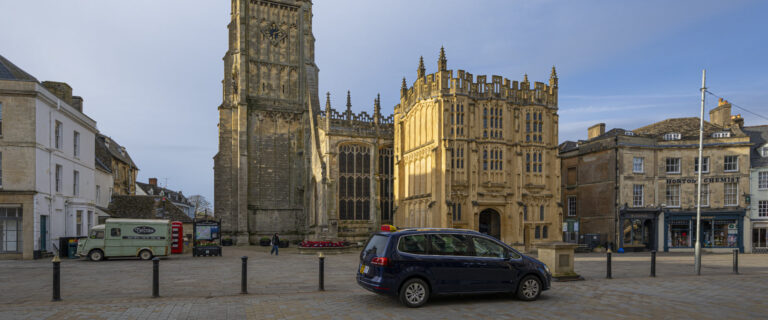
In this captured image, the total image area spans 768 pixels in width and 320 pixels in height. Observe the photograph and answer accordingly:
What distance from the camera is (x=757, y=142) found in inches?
1302

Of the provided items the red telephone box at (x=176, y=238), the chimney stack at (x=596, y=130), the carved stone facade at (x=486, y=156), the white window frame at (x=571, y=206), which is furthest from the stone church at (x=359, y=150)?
the chimney stack at (x=596, y=130)

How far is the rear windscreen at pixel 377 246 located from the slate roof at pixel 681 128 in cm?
3122

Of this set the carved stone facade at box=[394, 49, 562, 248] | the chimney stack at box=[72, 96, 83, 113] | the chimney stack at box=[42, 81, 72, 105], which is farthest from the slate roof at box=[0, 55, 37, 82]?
the carved stone facade at box=[394, 49, 562, 248]

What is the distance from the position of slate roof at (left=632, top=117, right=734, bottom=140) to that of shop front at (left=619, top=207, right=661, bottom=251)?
621 centimetres

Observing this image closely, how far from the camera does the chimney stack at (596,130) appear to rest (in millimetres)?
38969

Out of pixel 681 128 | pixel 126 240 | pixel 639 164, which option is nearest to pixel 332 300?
pixel 126 240

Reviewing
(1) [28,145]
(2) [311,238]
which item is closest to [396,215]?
(2) [311,238]

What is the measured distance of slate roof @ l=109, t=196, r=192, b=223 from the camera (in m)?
32.0

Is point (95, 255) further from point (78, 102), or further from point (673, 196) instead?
point (673, 196)

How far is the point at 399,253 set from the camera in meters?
9.28

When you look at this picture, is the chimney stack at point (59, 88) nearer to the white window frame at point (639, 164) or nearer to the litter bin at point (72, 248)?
the litter bin at point (72, 248)

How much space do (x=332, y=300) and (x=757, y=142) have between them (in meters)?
36.5

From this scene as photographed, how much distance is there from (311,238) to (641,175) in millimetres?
24238

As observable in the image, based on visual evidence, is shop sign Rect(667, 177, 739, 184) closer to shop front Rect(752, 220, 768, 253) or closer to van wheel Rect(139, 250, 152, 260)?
shop front Rect(752, 220, 768, 253)
